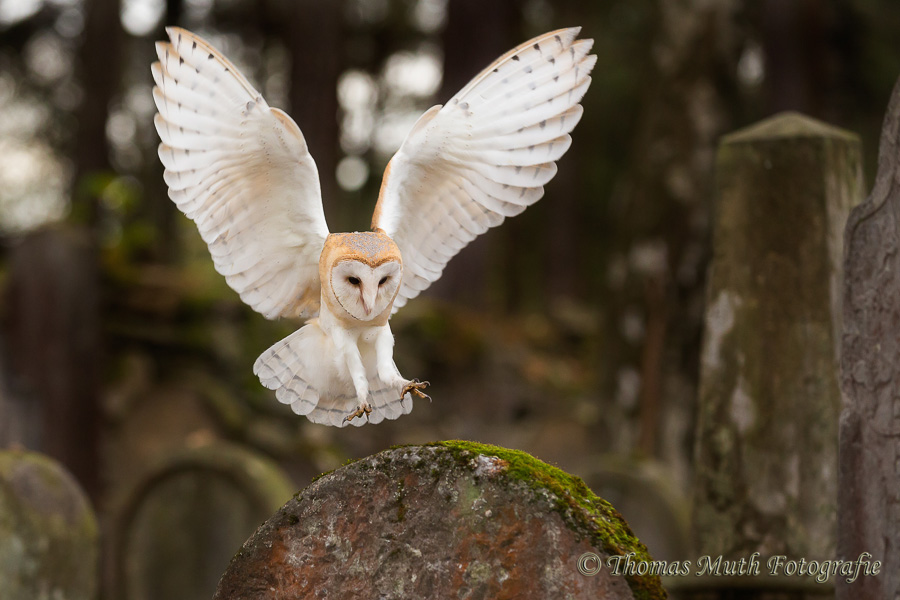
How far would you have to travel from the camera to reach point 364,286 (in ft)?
11.3

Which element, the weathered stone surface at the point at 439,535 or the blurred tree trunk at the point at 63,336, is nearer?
the weathered stone surface at the point at 439,535

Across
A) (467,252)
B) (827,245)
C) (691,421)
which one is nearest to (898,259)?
(827,245)

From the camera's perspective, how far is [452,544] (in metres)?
3.11

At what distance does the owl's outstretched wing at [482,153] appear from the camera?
390cm

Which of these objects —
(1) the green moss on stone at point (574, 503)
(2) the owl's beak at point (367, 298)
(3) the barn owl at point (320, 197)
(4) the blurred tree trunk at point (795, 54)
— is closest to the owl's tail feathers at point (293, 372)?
(3) the barn owl at point (320, 197)

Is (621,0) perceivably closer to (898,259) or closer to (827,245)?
(827,245)

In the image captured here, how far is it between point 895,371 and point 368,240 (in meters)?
2.15

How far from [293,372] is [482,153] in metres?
1.19

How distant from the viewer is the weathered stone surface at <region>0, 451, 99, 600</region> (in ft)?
18.0

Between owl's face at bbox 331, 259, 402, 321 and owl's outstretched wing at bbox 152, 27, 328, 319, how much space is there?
0.55 metres

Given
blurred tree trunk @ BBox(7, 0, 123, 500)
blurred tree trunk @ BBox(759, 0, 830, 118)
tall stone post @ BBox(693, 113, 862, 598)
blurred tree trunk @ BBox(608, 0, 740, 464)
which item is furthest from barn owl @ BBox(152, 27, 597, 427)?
blurred tree trunk @ BBox(759, 0, 830, 118)

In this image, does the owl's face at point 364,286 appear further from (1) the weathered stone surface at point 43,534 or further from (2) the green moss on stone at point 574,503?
(1) the weathered stone surface at point 43,534
